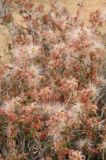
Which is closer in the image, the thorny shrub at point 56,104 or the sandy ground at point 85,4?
the thorny shrub at point 56,104

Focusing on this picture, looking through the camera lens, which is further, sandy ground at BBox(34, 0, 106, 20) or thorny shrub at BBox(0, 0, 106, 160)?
sandy ground at BBox(34, 0, 106, 20)

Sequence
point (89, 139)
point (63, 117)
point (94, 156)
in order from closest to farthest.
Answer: point (63, 117) → point (89, 139) → point (94, 156)

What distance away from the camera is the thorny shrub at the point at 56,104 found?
8.92 metres

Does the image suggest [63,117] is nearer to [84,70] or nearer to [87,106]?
[87,106]

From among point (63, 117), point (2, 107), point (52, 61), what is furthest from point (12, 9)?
point (63, 117)

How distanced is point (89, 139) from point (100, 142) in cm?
37

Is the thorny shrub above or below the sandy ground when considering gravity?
below

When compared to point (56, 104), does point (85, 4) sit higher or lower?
higher

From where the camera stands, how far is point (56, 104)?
9.34 metres

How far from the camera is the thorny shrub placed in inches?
351

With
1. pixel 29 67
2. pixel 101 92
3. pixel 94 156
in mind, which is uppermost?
pixel 29 67

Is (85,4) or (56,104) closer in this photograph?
(56,104)

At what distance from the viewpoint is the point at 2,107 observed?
9.48 metres

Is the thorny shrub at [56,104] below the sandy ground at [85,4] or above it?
below
